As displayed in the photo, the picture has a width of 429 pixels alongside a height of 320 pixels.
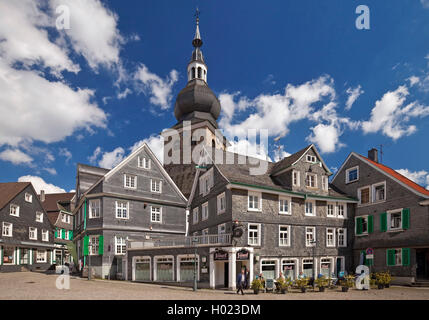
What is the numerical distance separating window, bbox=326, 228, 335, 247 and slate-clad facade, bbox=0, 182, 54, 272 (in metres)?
33.1

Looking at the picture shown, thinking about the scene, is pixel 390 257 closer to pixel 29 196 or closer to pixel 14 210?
pixel 14 210

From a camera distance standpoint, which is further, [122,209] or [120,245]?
[122,209]

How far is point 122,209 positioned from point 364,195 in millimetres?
21677

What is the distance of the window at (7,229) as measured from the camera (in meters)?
38.4

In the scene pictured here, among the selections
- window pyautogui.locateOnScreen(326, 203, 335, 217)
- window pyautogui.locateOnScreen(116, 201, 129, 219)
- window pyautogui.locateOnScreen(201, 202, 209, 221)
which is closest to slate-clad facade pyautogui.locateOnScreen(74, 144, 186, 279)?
window pyautogui.locateOnScreen(116, 201, 129, 219)

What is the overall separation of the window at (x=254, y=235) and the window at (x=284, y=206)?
8.53ft

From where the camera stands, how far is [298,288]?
23000 millimetres

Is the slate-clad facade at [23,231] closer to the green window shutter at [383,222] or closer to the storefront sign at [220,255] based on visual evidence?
the storefront sign at [220,255]

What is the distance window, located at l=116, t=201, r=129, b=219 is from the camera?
32.1 meters

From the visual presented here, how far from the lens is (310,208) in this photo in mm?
29000

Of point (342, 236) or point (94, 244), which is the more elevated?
point (342, 236)

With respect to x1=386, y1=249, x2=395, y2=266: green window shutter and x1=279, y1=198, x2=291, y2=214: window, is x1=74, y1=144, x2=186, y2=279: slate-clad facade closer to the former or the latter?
x1=279, y1=198, x2=291, y2=214: window

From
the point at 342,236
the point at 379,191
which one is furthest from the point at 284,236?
the point at 379,191

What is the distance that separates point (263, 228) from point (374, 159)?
15696 millimetres
